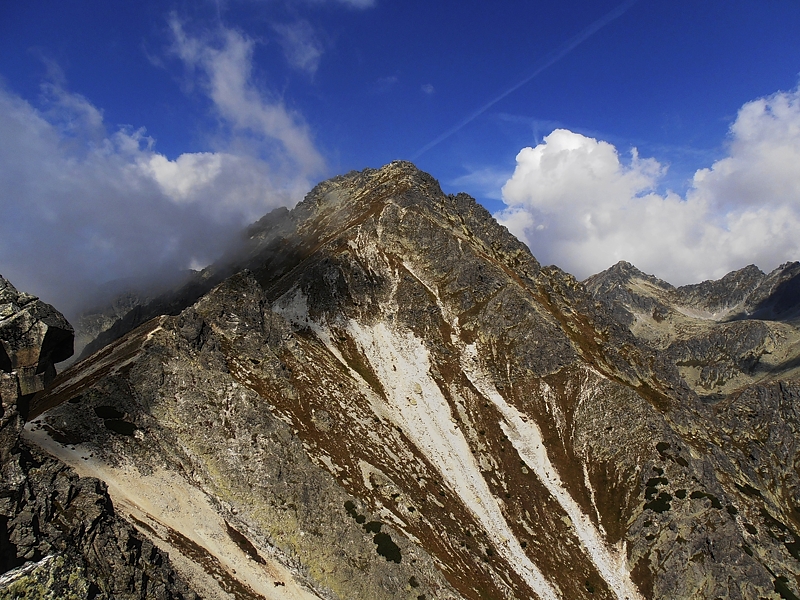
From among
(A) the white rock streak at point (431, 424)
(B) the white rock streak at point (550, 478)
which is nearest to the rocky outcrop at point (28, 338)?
(A) the white rock streak at point (431, 424)

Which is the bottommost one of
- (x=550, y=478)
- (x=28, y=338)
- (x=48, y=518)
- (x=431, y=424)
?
(x=550, y=478)

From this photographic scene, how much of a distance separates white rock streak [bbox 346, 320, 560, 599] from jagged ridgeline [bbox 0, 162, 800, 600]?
0.45 m

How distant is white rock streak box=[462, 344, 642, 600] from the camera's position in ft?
246

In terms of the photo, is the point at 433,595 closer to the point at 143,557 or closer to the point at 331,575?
the point at 331,575

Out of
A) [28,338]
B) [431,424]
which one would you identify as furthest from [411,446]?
[28,338]

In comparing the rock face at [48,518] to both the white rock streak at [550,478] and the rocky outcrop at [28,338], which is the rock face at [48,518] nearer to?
the rocky outcrop at [28,338]

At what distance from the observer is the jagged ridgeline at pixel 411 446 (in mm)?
47000

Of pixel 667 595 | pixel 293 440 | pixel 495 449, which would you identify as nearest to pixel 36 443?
pixel 293 440

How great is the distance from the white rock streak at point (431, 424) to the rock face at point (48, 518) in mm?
53641

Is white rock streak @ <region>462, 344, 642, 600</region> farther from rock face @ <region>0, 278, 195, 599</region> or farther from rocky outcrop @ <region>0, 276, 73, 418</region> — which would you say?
rocky outcrop @ <region>0, 276, 73, 418</region>

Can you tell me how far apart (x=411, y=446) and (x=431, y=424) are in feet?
32.9

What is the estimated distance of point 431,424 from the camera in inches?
3691

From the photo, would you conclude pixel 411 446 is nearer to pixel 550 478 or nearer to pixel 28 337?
pixel 550 478

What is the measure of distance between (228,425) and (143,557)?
27.6 metres
